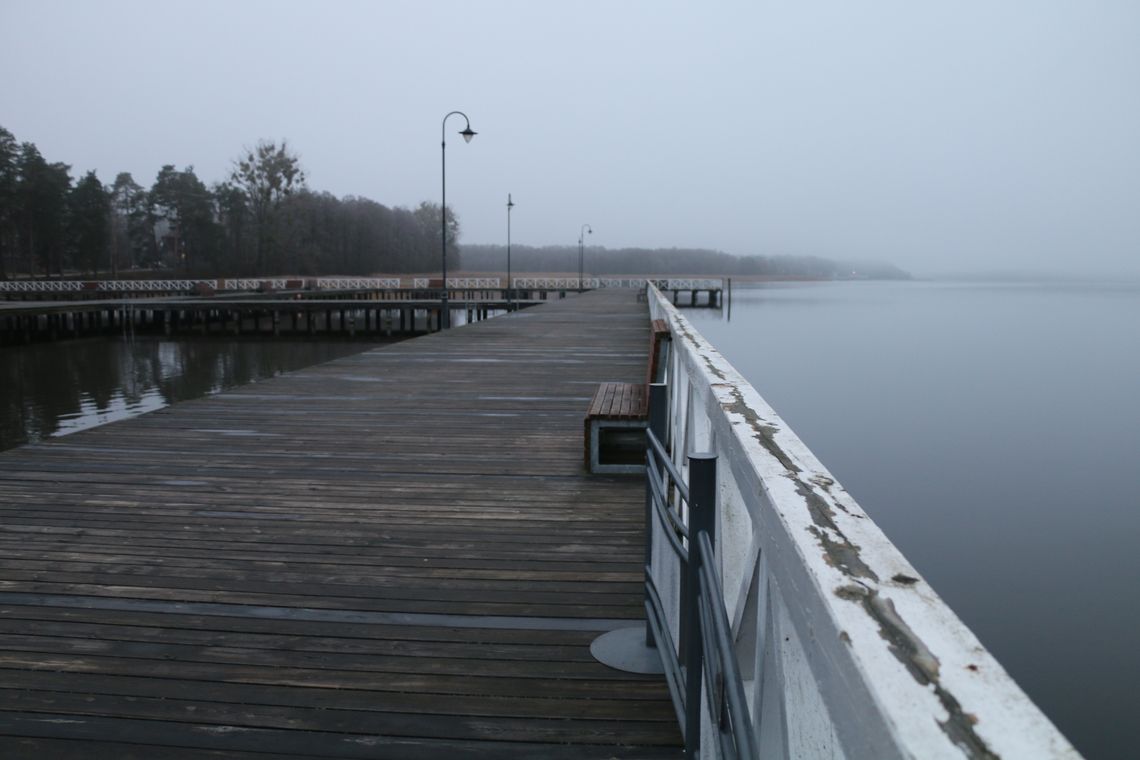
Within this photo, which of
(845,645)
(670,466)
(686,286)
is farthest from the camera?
(686,286)

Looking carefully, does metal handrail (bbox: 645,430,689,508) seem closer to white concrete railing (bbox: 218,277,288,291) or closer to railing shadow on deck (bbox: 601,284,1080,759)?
railing shadow on deck (bbox: 601,284,1080,759)

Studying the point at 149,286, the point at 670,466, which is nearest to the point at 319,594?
the point at 670,466

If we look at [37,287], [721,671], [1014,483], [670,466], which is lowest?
[1014,483]

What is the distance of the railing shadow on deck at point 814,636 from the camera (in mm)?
716

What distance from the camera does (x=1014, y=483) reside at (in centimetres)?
1616

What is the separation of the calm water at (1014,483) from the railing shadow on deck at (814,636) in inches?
301

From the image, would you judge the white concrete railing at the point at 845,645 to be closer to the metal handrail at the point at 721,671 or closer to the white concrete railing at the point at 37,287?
the metal handrail at the point at 721,671

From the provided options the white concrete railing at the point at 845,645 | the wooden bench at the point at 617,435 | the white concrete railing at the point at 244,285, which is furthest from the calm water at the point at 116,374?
the white concrete railing at the point at 845,645

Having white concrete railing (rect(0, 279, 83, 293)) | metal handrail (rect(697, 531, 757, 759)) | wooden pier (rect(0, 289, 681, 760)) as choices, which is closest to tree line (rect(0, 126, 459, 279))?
white concrete railing (rect(0, 279, 83, 293))

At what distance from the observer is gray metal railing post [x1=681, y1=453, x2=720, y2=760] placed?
5.66 ft

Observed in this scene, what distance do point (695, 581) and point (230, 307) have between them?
135ft

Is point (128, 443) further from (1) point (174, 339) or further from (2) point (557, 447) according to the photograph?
(1) point (174, 339)

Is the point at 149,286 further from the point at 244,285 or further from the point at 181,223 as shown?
the point at 181,223

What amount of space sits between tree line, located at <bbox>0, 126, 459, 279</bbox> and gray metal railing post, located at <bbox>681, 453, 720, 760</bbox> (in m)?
73.1
